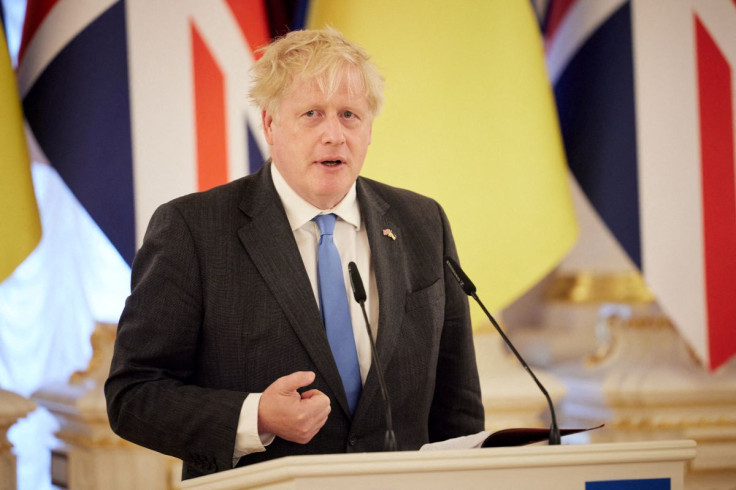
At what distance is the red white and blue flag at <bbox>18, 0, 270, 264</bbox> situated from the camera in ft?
9.84

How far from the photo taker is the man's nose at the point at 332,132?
6.32ft

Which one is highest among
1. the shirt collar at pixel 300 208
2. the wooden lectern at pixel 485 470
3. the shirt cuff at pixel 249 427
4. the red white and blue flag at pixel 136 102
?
the red white and blue flag at pixel 136 102

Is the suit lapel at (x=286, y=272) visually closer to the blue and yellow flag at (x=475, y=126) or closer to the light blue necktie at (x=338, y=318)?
the light blue necktie at (x=338, y=318)

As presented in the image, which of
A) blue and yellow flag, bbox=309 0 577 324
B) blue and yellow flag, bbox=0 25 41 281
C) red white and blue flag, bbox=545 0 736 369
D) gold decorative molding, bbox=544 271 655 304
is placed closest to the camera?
blue and yellow flag, bbox=0 25 41 281

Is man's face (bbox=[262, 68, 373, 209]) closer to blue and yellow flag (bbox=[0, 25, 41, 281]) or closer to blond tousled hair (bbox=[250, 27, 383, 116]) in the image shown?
blond tousled hair (bbox=[250, 27, 383, 116])

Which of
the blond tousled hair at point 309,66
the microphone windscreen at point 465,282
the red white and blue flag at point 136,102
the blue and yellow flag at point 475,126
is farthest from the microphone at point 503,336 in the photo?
the red white and blue flag at point 136,102

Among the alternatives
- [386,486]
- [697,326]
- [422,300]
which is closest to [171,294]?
[422,300]

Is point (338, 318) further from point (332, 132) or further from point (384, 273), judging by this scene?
point (332, 132)

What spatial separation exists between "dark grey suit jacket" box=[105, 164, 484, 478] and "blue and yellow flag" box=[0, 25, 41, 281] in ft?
3.89

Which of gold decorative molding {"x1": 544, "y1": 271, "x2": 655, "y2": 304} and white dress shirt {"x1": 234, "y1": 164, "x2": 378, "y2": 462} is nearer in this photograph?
white dress shirt {"x1": 234, "y1": 164, "x2": 378, "y2": 462}

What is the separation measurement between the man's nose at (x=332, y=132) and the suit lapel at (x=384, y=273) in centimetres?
22

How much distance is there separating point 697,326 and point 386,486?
2.33 metres

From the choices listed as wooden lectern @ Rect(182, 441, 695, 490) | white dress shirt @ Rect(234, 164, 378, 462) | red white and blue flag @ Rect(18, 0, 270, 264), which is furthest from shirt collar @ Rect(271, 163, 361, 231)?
red white and blue flag @ Rect(18, 0, 270, 264)

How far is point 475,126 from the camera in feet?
10.5
